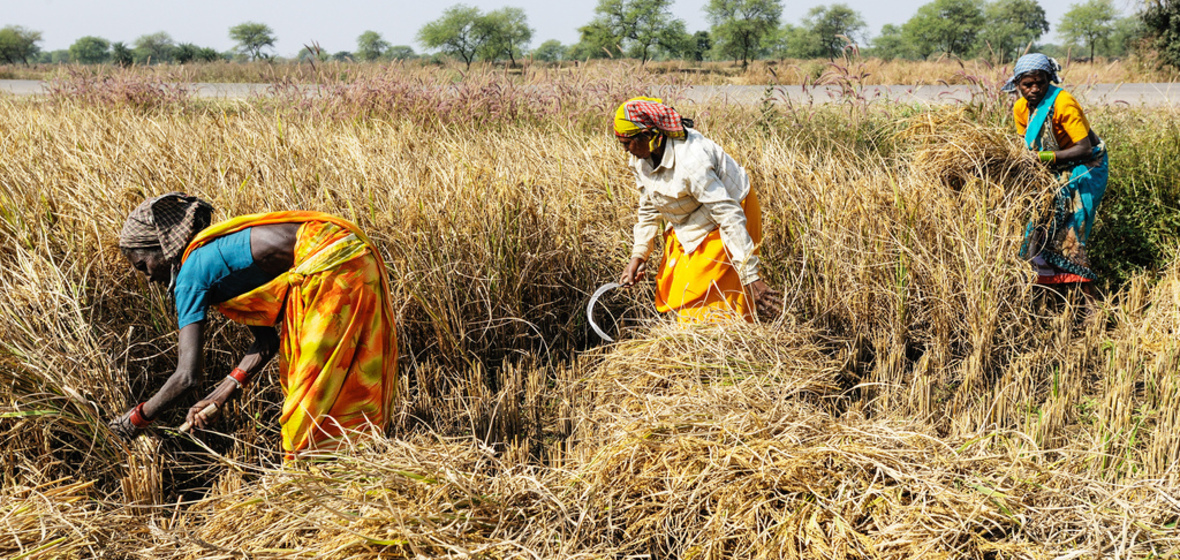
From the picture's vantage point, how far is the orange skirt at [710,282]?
2.91 meters

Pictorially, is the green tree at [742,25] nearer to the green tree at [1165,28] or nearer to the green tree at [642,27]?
the green tree at [642,27]

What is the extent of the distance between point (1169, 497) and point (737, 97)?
185 inches

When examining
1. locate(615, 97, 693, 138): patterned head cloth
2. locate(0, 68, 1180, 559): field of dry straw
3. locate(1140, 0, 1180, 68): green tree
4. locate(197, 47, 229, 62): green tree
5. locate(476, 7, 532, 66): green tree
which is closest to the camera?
locate(0, 68, 1180, 559): field of dry straw

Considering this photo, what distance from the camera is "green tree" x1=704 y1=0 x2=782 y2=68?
141 feet

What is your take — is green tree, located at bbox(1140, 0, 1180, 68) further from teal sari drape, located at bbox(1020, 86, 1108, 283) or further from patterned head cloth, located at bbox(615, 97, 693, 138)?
patterned head cloth, located at bbox(615, 97, 693, 138)

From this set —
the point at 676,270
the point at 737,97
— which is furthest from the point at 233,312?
the point at 737,97

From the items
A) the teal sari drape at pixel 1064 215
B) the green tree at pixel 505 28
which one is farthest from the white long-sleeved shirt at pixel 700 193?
the green tree at pixel 505 28

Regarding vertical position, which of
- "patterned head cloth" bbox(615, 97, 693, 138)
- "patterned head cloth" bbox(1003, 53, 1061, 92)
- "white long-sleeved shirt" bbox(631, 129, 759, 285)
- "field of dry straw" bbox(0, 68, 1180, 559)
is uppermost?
"patterned head cloth" bbox(1003, 53, 1061, 92)

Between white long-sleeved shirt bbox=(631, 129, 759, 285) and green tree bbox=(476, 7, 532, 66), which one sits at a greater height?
green tree bbox=(476, 7, 532, 66)

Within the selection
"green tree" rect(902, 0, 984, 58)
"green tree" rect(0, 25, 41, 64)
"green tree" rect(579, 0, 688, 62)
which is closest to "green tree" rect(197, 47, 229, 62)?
"green tree" rect(579, 0, 688, 62)

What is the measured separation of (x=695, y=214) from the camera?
9.61ft

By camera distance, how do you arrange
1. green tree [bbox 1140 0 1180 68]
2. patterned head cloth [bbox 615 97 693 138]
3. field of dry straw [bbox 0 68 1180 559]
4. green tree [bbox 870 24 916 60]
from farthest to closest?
green tree [bbox 870 24 916 60] → green tree [bbox 1140 0 1180 68] → patterned head cloth [bbox 615 97 693 138] → field of dry straw [bbox 0 68 1180 559]

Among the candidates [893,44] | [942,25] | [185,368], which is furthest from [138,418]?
[893,44]

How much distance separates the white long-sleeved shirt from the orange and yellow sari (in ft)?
3.77
